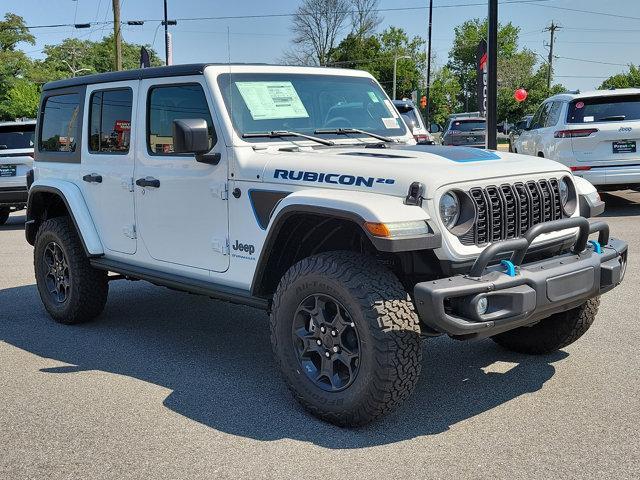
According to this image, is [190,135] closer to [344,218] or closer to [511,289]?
[344,218]

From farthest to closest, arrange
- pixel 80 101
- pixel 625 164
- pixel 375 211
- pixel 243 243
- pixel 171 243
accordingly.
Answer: pixel 625 164
pixel 80 101
pixel 171 243
pixel 243 243
pixel 375 211

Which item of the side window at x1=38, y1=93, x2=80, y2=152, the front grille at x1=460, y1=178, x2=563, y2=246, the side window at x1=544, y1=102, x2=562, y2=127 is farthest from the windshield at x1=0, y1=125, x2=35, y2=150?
the front grille at x1=460, y1=178, x2=563, y2=246

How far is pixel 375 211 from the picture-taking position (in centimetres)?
362

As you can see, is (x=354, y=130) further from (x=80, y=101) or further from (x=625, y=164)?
(x=625, y=164)

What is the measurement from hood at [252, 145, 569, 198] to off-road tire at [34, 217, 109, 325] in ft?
7.18

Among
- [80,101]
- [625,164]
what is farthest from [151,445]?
[625,164]

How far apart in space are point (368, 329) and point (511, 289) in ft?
2.35

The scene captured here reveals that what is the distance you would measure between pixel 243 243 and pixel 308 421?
3.63 feet

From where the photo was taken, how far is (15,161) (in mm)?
13000

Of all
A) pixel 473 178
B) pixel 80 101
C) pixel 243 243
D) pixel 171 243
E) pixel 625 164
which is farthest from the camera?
pixel 625 164

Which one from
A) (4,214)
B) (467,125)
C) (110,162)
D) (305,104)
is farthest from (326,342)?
(467,125)

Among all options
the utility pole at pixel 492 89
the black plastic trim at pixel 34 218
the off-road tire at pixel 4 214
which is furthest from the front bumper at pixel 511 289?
the off-road tire at pixel 4 214

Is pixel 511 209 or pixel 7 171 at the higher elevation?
pixel 511 209

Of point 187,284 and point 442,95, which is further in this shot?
point 442,95
